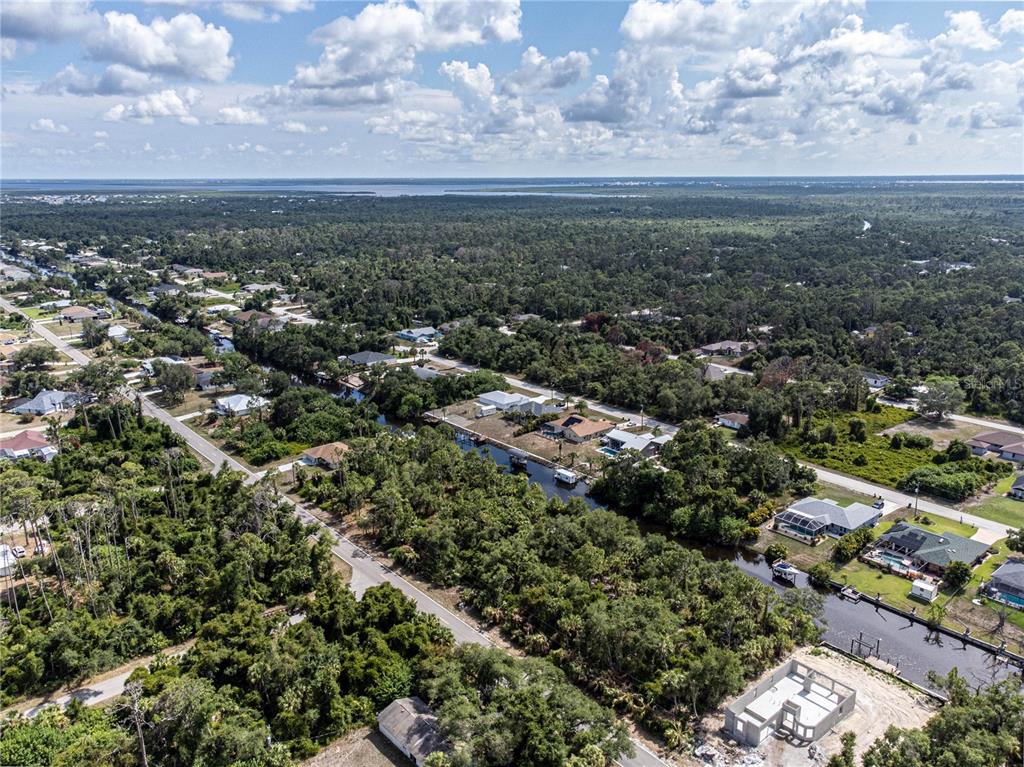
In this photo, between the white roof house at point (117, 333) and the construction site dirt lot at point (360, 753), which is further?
the white roof house at point (117, 333)

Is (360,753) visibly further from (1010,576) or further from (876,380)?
(876,380)

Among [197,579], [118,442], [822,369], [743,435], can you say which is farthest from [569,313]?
[197,579]

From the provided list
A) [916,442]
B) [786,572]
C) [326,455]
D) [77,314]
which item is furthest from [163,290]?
[916,442]

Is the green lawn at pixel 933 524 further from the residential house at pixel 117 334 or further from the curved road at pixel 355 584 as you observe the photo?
the residential house at pixel 117 334

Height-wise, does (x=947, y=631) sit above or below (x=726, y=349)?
below

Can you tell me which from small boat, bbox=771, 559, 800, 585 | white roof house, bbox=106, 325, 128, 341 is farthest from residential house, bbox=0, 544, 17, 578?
white roof house, bbox=106, 325, 128, 341

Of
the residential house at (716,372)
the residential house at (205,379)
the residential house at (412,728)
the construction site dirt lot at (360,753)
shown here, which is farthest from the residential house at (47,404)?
the residential house at (716,372)

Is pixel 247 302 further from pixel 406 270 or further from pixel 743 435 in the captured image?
pixel 743 435
